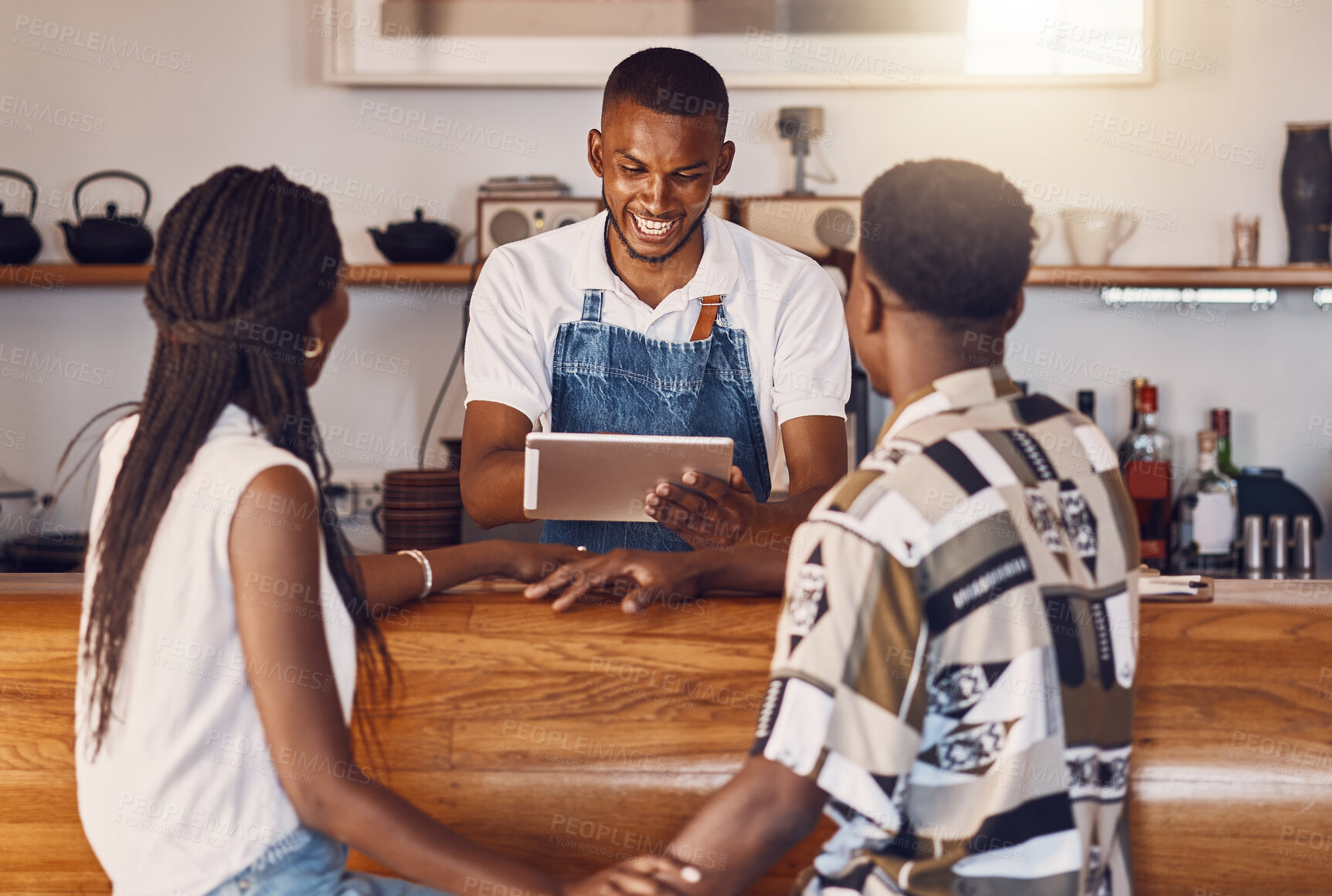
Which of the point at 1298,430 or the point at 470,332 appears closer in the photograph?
the point at 470,332

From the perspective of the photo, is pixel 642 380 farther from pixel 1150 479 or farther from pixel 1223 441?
pixel 1223 441

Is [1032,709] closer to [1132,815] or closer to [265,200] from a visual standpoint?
[1132,815]

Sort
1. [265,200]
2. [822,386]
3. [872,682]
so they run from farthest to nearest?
1. [822,386]
2. [265,200]
3. [872,682]

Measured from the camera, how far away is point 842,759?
846 mm

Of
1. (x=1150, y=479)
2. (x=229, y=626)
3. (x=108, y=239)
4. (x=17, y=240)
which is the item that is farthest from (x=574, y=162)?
(x=229, y=626)

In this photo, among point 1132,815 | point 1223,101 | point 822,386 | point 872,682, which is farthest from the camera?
point 1223,101

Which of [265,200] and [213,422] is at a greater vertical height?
[265,200]

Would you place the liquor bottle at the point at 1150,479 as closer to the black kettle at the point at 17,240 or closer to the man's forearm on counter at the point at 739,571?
the man's forearm on counter at the point at 739,571

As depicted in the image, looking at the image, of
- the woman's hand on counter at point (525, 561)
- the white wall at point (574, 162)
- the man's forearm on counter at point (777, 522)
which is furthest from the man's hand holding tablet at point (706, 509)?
the white wall at point (574, 162)

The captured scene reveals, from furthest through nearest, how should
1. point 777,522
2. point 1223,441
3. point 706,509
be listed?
point 1223,441
point 777,522
point 706,509

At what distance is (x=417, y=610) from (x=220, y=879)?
14.4 inches

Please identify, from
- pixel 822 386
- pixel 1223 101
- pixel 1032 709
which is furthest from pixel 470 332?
pixel 1223 101

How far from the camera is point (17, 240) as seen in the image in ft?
9.16

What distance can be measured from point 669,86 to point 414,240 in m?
1.14
